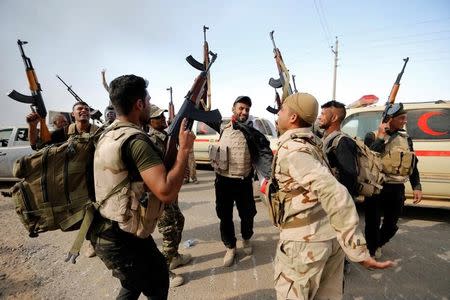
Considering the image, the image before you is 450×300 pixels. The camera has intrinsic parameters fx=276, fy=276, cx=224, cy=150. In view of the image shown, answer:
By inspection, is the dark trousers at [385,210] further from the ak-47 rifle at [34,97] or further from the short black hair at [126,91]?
the ak-47 rifle at [34,97]

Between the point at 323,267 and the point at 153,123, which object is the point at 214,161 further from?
the point at 323,267

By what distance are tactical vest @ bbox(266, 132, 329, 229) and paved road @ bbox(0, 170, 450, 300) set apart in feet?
4.43

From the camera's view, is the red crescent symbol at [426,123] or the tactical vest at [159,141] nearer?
the tactical vest at [159,141]

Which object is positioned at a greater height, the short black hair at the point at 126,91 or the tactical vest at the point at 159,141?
the short black hair at the point at 126,91

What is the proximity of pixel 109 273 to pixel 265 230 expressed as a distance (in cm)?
226

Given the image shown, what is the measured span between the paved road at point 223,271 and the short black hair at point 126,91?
1.94 metres

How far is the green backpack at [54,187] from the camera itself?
158 cm

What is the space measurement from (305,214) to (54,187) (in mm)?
1455

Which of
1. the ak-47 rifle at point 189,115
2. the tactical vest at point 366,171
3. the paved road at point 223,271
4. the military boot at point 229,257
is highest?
the ak-47 rifle at point 189,115

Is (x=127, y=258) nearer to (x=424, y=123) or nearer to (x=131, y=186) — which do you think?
(x=131, y=186)

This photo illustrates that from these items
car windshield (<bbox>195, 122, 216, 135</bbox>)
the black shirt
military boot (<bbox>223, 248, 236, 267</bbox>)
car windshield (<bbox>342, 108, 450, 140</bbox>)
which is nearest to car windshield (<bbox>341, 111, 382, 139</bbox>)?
car windshield (<bbox>342, 108, 450, 140</bbox>)

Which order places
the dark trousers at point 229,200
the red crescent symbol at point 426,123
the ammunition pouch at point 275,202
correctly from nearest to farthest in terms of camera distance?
the ammunition pouch at point 275,202, the dark trousers at point 229,200, the red crescent symbol at point 426,123

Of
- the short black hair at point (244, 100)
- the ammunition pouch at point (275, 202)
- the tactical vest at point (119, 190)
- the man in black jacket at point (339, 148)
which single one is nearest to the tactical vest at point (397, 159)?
the man in black jacket at point (339, 148)

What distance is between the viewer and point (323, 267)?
159 centimetres
